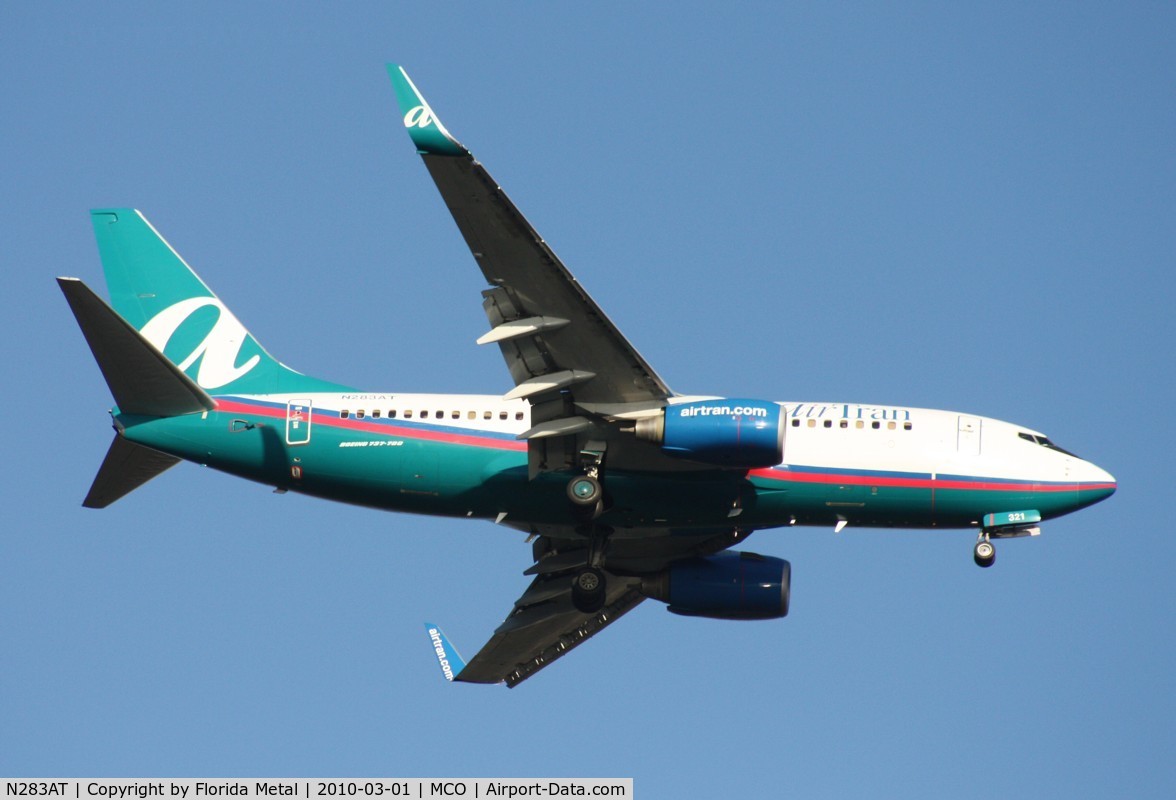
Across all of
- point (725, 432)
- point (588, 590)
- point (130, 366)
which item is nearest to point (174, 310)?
point (130, 366)

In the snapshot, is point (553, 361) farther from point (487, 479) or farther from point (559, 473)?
point (487, 479)

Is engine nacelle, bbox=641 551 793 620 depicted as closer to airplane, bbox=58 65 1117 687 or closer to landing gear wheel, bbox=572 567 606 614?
airplane, bbox=58 65 1117 687

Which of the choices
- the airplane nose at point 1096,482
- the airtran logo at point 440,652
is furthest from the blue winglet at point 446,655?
the airplane nose at point 1096,482

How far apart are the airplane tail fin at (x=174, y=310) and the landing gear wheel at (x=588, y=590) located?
829 cm

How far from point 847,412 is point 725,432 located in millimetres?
4762

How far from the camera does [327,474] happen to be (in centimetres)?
4850

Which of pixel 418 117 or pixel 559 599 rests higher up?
pixel 418 117

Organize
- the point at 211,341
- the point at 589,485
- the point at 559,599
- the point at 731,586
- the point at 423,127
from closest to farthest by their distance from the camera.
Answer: the point at 423,127 → the point at 589,485 → the point at 211,341 → the point at 731,586 → the point at 559,599

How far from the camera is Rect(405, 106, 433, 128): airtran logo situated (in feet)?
135

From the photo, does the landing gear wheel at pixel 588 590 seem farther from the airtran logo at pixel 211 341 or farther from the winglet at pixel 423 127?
the winglet at pixel 423 127

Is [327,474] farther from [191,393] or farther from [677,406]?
[677,406]

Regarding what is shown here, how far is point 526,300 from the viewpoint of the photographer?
44.7m

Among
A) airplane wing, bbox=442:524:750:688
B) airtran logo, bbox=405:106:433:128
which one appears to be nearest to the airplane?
airplane wing, bbox=442:524:750:688

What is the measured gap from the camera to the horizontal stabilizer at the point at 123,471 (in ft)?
161
